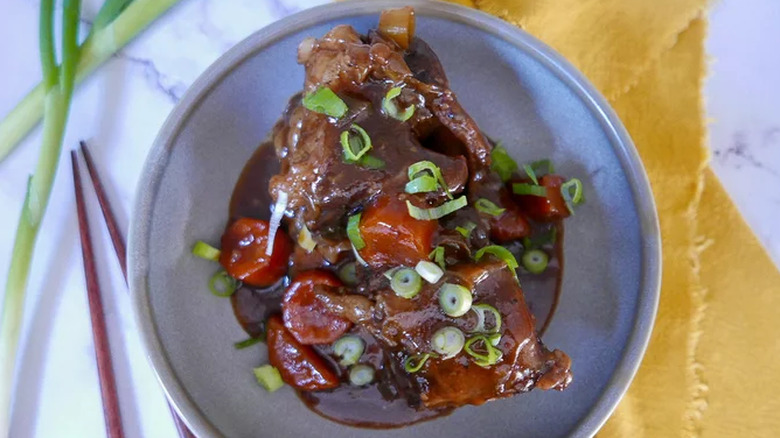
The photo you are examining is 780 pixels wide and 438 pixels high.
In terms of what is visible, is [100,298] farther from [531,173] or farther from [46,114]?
[531,173]

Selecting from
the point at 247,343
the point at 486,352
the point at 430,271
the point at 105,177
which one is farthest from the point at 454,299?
the point at 105,177

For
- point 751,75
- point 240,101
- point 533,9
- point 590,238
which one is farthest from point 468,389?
point 751,75

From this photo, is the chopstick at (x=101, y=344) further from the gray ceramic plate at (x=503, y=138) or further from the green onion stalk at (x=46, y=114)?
the gray ceramic plate at (x=503, y=138)

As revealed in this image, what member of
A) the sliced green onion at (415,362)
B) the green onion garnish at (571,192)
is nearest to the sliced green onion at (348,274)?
the sliced green onion at (415,362)

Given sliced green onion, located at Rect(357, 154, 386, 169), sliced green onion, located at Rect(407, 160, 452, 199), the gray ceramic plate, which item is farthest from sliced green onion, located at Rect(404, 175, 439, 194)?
the gray ceramic plate

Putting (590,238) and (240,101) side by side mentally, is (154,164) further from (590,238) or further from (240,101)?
(590,238)

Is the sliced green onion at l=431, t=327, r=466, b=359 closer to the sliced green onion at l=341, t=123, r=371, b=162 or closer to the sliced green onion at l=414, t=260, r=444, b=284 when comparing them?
the sliced green onion at l=414, t=260, r=444, b=284
